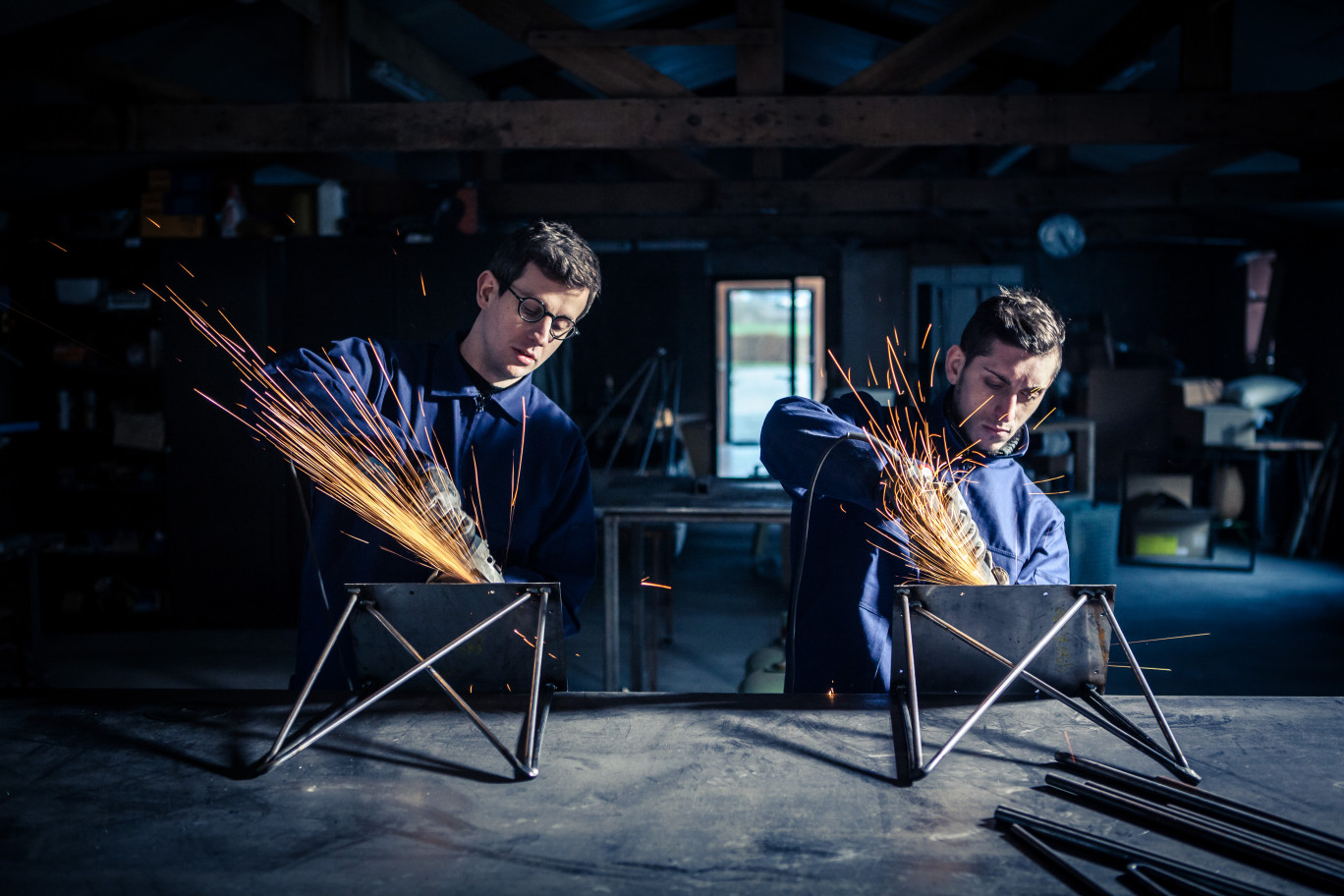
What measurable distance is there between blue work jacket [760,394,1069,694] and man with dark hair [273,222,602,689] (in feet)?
1.44

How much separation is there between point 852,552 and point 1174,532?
221 inches

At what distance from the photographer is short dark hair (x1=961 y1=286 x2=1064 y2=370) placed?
5.69 ft

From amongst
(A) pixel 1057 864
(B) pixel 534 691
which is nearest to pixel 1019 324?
(A) pixel 1057 864

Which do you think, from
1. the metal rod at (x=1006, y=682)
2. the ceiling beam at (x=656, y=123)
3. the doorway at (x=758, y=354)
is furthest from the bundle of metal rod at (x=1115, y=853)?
the doorway at (x=758, y=354)

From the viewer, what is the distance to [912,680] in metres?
1.36

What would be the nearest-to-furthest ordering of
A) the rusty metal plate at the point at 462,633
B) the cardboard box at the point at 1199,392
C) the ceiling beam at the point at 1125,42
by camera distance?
1. the rusty metal plate at the point at 462,633
2. the ceiling beam at the point at 1125,42
3. the cardboard box at the point at 1199,392

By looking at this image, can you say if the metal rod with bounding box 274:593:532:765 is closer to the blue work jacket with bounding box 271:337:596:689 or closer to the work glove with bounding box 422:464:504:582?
the work glove with bounding box 422:464:504:582

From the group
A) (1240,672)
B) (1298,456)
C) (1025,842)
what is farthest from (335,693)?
(1298,456)

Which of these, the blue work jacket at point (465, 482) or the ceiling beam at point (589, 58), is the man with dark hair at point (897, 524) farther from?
the ceiling beam at point (589, 58)

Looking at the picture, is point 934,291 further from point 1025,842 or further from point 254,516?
point 1025,842

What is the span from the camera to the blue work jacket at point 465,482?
1.76 metres

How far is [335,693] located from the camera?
1.57m

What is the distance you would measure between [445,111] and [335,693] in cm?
318

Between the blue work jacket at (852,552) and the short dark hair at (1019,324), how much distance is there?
22 centimetres
